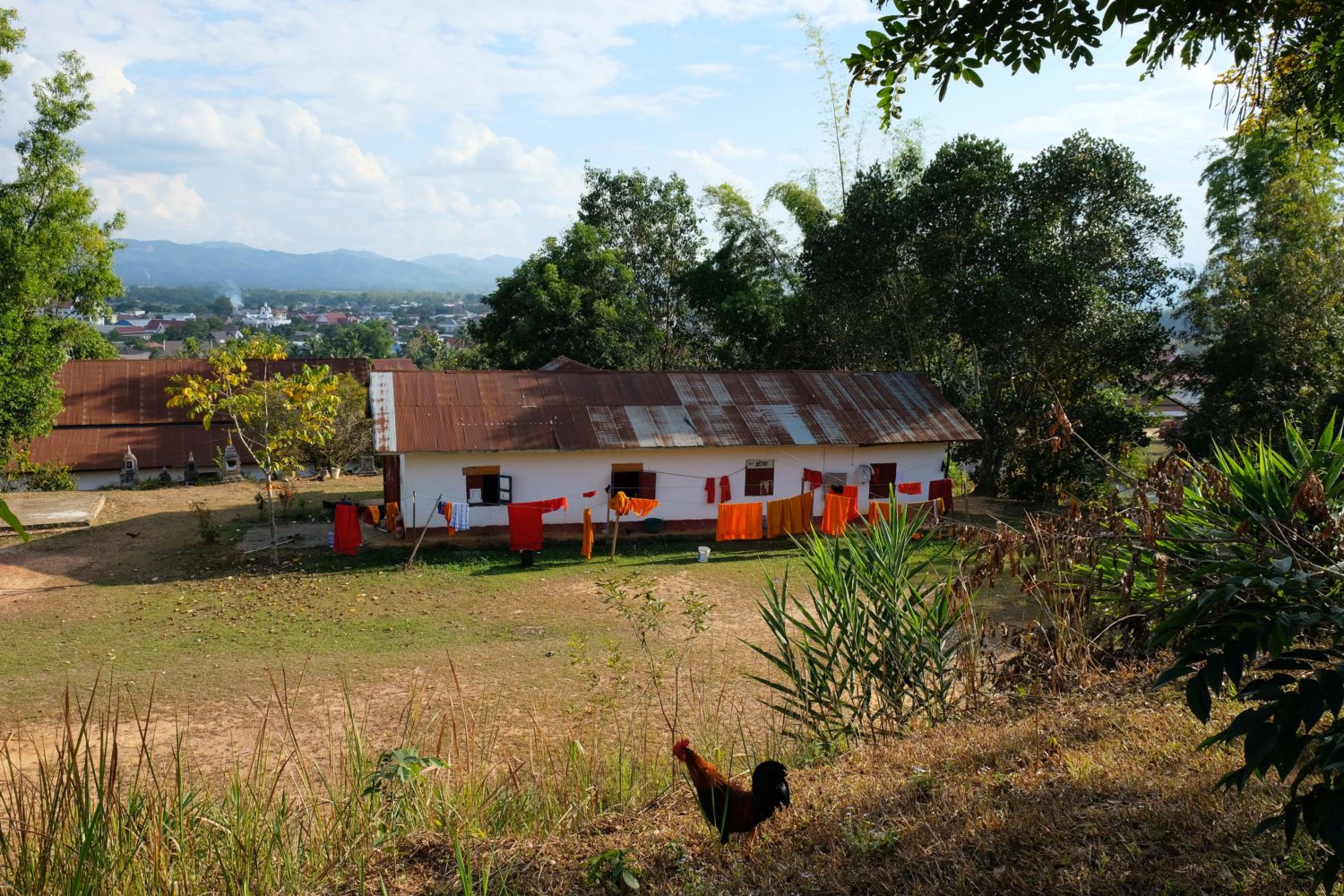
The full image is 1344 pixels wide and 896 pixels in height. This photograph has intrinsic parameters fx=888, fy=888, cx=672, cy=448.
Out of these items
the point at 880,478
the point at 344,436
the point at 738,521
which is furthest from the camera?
the point at 344,436

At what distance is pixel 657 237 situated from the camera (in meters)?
33.5

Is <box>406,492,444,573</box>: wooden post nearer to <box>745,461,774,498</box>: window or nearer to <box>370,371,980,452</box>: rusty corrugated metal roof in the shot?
<box>370,371,980,452</box>: rusty corrugated metal roof

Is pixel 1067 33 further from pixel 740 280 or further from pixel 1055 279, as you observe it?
pixel 740 280

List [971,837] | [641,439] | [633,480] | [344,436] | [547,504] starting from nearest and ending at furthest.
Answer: [971,837]
[547,504]
[641,439]
[633,480]
[344,436]

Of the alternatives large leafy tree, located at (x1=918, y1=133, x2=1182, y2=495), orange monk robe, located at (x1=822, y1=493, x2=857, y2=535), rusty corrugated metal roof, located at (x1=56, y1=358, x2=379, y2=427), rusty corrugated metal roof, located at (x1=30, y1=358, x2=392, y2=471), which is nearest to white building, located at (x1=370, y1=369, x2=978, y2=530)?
orange monk robe, located at (x1=822, y1=493, x2=857, y2=535)

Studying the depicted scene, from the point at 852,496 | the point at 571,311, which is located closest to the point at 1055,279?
the point at 852,496

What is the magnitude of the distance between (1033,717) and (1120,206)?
2042 centimetres

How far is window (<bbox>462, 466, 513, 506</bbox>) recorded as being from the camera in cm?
1842

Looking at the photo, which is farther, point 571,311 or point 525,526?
point 571,311

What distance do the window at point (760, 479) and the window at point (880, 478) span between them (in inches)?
95.7

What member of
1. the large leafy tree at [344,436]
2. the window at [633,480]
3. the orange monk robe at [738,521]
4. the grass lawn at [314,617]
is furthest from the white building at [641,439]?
the large leafy tree at [344,436]

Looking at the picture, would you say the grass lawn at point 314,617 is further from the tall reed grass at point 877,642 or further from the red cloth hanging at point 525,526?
the tall reed grass at point 877,642

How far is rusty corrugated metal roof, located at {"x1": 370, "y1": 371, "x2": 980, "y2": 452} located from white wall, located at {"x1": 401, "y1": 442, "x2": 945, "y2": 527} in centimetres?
38

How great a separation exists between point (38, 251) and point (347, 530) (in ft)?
48.8
